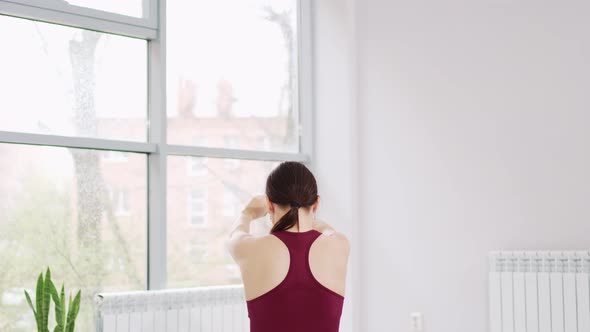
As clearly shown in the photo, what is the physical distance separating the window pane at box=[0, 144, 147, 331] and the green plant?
0.20 m

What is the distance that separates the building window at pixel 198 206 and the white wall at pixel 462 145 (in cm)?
86

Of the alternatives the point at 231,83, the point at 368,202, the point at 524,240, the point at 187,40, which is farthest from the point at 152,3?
the point at 524,240

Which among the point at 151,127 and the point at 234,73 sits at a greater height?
the point at 234,73

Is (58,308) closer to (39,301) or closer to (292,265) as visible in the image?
(39,301)

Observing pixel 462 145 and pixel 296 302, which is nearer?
pixel 296 302

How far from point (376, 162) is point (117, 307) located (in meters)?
1.69

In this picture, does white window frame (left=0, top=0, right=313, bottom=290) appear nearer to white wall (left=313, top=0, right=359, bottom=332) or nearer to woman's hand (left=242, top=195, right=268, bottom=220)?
white wall (left=313, top=0, right=359, bottom=332)

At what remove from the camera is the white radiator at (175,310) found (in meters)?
3.46

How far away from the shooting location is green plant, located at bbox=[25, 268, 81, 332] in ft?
10.4

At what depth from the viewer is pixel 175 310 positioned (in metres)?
3.66

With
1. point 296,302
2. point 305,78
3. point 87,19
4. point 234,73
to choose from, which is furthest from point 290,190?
point 305,78

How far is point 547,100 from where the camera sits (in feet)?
12.4

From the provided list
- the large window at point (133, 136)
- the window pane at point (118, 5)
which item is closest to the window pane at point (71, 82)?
the large window at point (133, 136)

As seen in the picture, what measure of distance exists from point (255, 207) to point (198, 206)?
1214 mm
